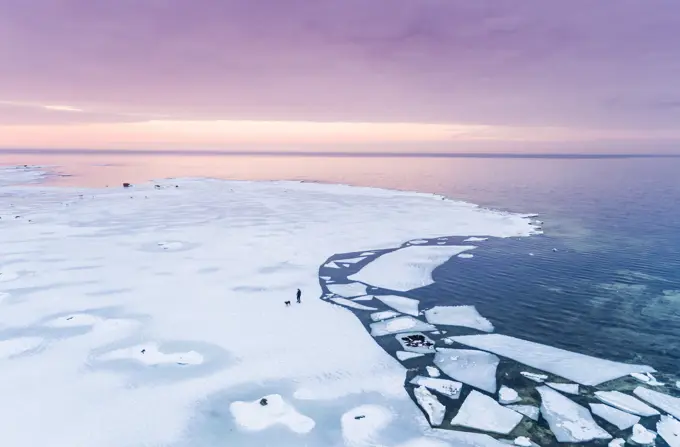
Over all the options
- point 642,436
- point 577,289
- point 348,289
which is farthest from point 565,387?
point 348,289

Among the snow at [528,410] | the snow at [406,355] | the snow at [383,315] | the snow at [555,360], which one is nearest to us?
the snow at [528,410]

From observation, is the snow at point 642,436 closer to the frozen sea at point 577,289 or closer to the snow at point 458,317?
the frozen sea at point 577,289

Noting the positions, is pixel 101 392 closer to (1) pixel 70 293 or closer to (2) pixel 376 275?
(1) pixel 70 293

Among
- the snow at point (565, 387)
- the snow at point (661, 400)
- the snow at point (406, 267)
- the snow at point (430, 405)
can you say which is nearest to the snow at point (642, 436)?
the snow at point (661, 400)

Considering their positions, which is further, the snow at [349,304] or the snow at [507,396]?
the snow at [349,304]

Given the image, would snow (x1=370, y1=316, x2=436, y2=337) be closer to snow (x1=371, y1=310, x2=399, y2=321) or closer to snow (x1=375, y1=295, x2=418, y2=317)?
snow (x1=371, y1=310, x2=399, y2=321)

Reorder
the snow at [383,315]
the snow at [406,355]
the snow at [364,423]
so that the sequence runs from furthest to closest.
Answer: the snow at [383,315], the snow at [406,355], the snow at [364,423]

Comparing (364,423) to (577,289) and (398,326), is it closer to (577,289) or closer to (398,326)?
(398,326)
